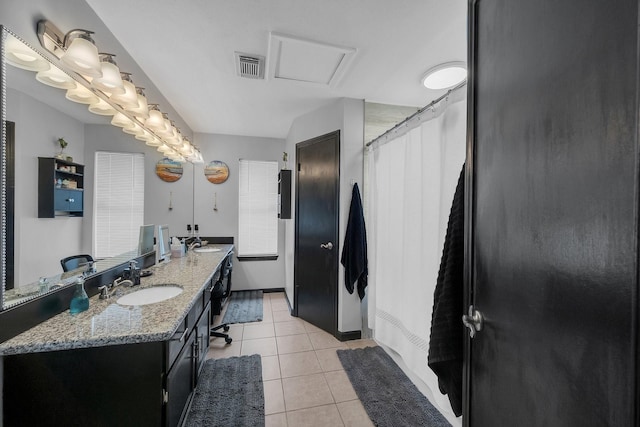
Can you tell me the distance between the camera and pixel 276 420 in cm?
162

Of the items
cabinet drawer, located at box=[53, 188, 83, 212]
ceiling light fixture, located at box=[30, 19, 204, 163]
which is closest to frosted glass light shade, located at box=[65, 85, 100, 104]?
ceiling light fixture, located at box=[30, 19, 204, 163]

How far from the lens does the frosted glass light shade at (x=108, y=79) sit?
1.36 metres

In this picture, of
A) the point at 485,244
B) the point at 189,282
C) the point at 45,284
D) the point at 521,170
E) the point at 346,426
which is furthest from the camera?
the point at 189,282

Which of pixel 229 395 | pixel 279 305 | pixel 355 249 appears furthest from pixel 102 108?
pixel 279 305

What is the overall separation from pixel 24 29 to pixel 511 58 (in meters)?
1.87

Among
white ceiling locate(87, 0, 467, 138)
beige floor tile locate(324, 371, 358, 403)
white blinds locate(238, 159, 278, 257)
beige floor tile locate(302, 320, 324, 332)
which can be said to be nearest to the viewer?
white ceiling locate(87, 0, 467, 138)

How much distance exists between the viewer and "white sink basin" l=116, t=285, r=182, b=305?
1.52 m

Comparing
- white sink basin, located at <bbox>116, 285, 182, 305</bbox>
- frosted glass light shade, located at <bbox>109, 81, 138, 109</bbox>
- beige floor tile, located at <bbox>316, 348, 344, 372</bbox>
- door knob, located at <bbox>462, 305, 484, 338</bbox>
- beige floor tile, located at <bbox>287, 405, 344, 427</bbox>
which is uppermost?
frosted glass light shade, located at <bbox>109, 81, 138, 109</bbox>

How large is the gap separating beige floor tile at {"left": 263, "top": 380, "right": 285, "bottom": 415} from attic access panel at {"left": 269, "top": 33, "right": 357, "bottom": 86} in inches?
95.6

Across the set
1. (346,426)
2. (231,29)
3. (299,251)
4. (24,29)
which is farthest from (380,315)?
(24,29)

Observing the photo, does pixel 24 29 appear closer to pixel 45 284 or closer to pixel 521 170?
pixel 45 284

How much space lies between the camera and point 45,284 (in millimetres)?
1200

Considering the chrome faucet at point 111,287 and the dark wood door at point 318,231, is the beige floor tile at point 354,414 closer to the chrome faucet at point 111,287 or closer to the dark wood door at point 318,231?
the dark wood door at point 318,231

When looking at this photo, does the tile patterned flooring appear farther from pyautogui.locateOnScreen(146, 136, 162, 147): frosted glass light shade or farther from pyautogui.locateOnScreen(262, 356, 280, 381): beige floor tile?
pyautogui.locateOnScreen(146, 136, 162, 147): frosted glass light shade
